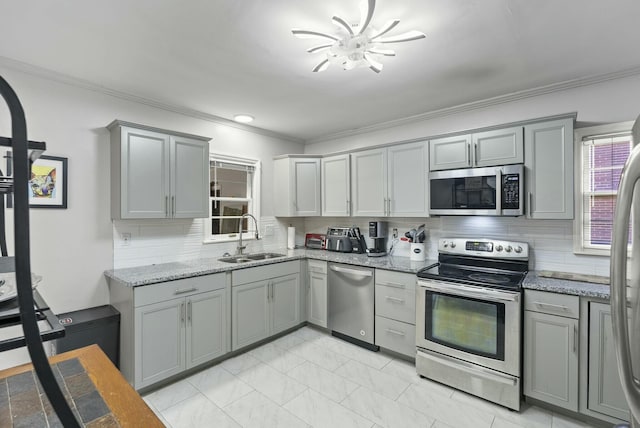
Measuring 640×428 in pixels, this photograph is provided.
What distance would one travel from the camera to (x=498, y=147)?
2717 millimetres

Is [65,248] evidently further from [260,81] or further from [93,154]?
[260,81]

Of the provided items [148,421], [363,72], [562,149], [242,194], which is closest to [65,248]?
[242,194]

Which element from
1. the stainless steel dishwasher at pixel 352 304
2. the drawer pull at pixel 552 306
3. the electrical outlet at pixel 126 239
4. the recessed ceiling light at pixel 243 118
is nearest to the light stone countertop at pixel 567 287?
the drawer pull at pixel 552 306

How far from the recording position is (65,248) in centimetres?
255

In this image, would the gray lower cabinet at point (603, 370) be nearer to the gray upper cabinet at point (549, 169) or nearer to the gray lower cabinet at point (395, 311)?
the gray upper cabinet at point (549, 169)

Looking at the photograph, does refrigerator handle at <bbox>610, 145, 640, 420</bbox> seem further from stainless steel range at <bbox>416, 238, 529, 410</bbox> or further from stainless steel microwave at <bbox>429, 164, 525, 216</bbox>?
stainless steel microwave at <bbox>429, 164, 525, 216</bbox>

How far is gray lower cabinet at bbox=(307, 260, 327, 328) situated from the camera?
3.58m

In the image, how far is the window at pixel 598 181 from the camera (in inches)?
97.8

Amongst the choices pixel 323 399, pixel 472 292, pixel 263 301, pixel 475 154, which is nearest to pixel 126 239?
pixel 263 301

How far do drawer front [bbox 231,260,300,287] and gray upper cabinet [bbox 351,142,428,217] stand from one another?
980mm

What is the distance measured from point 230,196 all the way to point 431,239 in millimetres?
2424

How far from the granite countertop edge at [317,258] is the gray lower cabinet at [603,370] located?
16 cm

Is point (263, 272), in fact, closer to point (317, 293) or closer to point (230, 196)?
point (317, 293)

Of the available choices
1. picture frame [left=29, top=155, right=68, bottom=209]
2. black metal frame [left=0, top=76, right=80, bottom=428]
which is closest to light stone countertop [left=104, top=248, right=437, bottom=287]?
picture frame [left=29, top=155, right=68, bottom=209]
